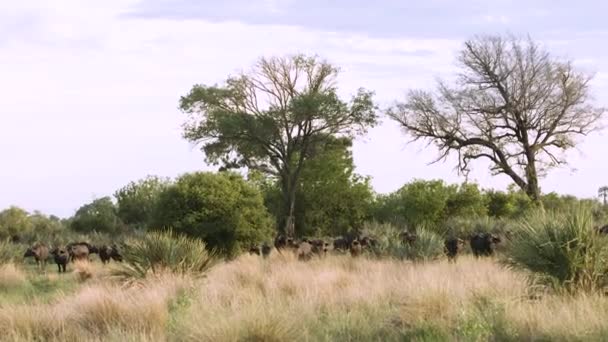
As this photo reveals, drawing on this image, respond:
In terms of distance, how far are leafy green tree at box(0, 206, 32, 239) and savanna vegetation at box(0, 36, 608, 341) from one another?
0.80 ft

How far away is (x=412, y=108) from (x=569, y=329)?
38.0m

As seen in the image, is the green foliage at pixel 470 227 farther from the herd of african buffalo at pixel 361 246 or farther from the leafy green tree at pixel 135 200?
the leafy green tree at pixel 135 200

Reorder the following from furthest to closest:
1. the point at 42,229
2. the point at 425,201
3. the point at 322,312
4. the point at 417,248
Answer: the point at 42,229, the point at 425,201, the point at 417,248, the point at 322,312

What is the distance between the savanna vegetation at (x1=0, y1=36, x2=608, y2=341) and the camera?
10.9m

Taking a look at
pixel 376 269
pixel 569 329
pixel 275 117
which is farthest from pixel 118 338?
pixel 275 117

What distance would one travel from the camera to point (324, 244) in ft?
93.8

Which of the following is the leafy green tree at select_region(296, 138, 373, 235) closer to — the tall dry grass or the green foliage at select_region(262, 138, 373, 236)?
the green foliage at select_region(262, 138, 373, 236)

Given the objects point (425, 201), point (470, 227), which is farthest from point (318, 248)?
point (425, 201)

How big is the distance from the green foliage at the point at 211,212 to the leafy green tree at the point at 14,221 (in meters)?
25.1

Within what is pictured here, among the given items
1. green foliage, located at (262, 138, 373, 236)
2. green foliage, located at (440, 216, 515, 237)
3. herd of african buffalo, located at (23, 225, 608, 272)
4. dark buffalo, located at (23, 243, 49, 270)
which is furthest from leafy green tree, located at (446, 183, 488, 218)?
dark buffalo, located at (23, 243, 49, 270)

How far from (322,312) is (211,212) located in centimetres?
1533

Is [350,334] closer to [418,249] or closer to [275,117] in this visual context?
[418,249]

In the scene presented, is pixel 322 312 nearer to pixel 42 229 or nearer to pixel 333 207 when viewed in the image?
pixel 333 207

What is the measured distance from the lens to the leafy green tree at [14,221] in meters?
52.2
